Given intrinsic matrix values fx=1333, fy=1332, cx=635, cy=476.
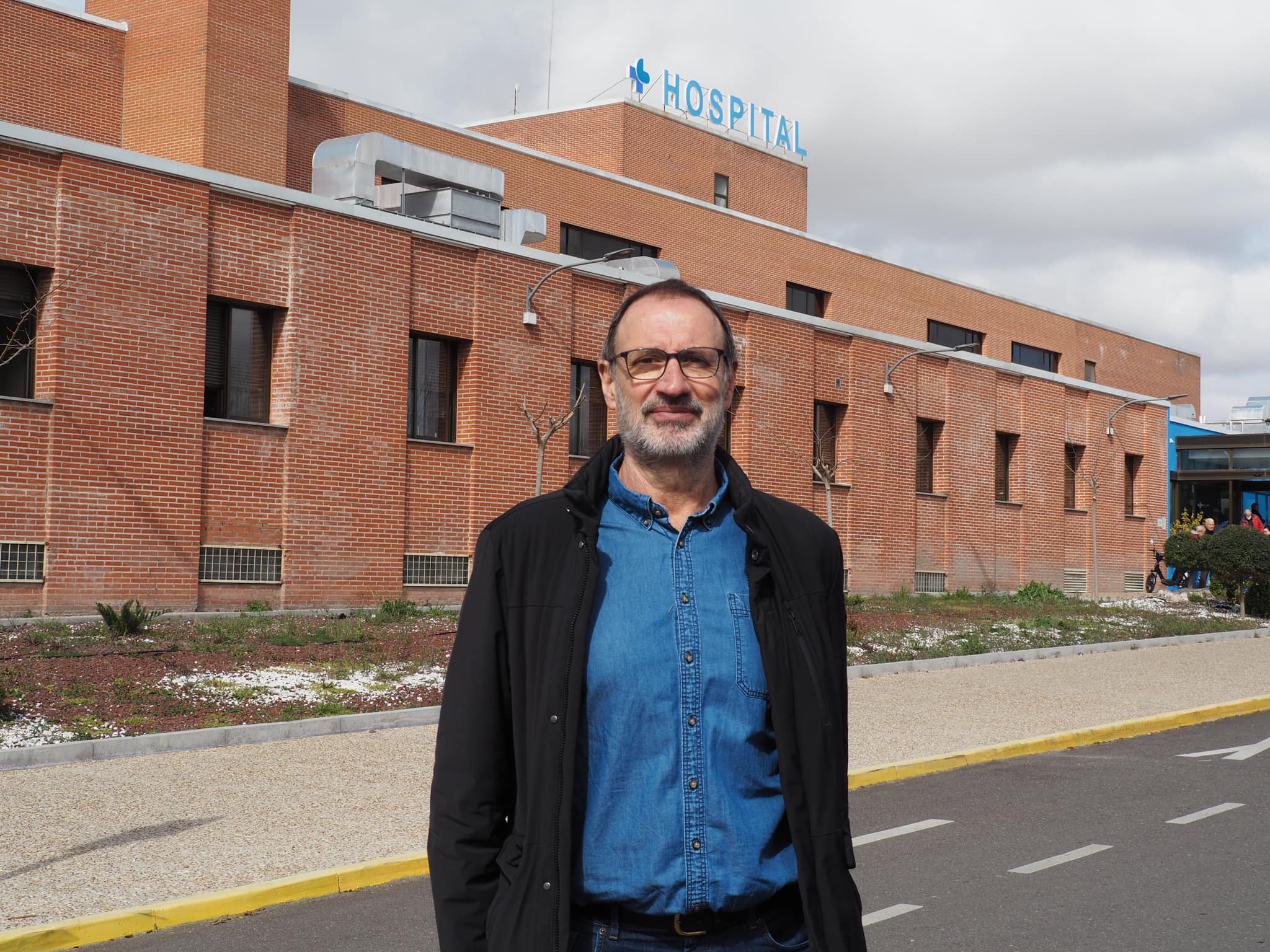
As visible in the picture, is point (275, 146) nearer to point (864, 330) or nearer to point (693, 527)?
point (864, 330)

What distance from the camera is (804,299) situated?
40531 millimetres

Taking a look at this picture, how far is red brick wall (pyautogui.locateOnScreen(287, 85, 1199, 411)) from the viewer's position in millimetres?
29125

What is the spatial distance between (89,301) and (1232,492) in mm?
41414

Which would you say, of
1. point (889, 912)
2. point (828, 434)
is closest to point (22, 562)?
point (889, 912)

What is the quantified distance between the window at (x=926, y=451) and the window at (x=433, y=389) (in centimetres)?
1501

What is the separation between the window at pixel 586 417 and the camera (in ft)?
84.6

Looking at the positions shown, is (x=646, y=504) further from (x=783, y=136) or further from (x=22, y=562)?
(x=783, y=136)

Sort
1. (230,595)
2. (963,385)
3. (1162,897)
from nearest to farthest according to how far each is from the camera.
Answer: (1162,897) → (230,595) → (963,385)

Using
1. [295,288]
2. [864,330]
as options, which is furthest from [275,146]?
[864,330]

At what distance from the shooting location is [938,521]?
34250 mm

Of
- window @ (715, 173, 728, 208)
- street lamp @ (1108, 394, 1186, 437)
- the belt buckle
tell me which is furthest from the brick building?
the belt buckle

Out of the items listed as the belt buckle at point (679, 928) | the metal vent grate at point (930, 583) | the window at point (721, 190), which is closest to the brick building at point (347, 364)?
the metal vent grate at point (930, 583)

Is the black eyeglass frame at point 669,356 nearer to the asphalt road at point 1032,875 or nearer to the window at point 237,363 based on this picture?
the asphalt road at point 1032,875

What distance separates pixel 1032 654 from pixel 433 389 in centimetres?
1084
